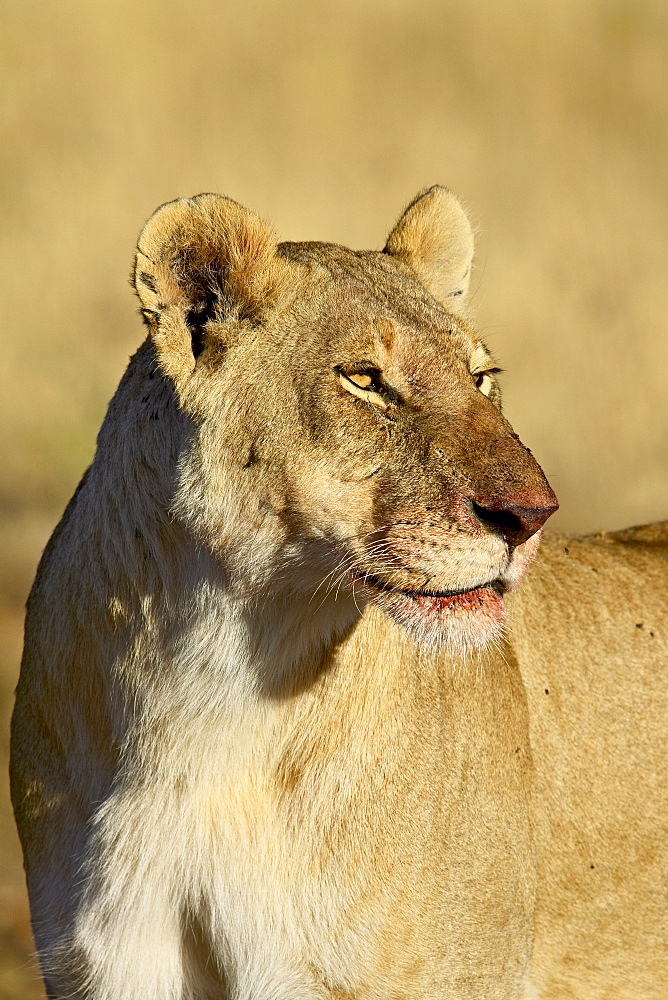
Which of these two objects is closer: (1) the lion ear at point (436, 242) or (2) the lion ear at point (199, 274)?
(2) the lion ear at point (199, 274)

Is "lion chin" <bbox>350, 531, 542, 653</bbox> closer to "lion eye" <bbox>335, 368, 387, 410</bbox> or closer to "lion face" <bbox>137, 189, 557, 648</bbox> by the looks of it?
"lion face" <bbox>137, 189, 557, 648</bbox>

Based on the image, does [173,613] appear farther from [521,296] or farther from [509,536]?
[521,296]

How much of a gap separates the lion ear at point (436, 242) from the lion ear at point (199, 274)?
67 centimetres

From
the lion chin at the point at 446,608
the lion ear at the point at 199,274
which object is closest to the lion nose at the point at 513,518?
the lion chin at the point at 446,608

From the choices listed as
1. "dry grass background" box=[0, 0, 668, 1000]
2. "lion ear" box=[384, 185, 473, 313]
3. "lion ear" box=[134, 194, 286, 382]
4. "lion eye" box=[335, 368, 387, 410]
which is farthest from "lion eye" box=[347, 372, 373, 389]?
"dry grass background" box=[0, 0, 668, 1000]

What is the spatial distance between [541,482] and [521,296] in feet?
25.9

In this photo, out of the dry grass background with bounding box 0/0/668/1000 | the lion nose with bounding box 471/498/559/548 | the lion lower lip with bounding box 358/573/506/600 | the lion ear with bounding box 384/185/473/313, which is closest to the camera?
the lion nose with bounding box 471/498/559/548

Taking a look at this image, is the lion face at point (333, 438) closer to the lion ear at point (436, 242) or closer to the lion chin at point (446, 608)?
the lion chin at point (446, 608)

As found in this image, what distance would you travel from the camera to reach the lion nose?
273 cm

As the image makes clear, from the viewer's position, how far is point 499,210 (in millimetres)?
10914

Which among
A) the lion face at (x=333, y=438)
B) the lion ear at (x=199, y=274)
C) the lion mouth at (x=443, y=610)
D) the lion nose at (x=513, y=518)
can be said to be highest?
the lion ear at (x=199, y=274)

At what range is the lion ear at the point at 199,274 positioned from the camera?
9.97 ft

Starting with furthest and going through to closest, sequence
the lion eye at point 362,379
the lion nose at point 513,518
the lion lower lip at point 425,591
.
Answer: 1. the lion eye at point 362,379
2. the lion lower lip at point 425,591
3. the lion nose at point 513,518

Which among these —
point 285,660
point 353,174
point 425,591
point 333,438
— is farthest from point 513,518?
point 353,174
